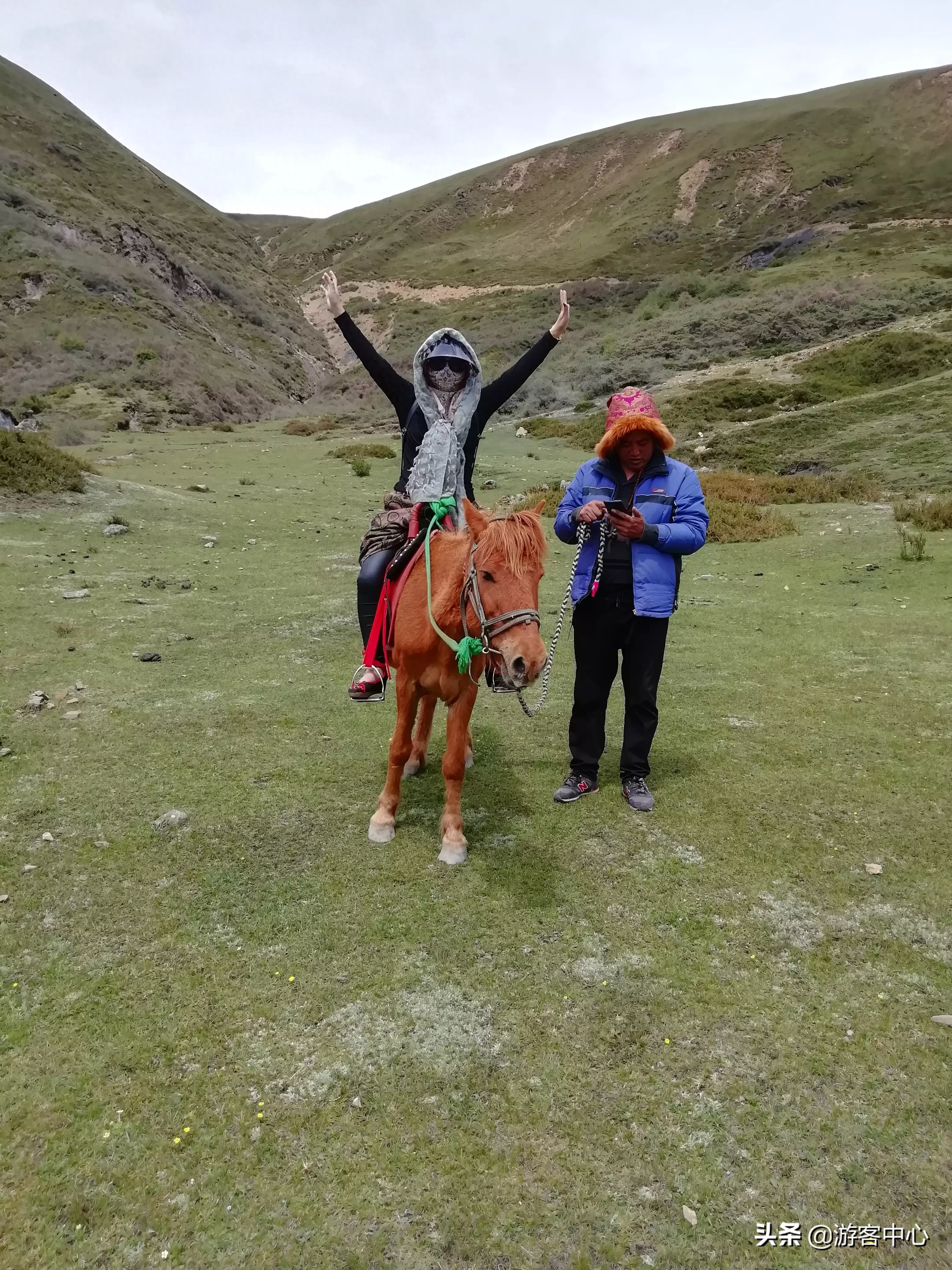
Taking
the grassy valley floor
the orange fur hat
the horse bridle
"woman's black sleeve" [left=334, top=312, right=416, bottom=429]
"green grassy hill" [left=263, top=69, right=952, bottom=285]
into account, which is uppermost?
"green grassy hill" [left=263, top=69, right=952, bottom=285]

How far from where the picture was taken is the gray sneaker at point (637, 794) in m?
4.29

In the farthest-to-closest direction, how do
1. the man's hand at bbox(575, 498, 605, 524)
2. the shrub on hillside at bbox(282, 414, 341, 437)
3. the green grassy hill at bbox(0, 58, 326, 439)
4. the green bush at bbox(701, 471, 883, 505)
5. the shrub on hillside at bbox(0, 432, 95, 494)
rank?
1. the green grassy hill at bbox(0, 58, 326, 439)
2. the shrub on hillside at bbox(282, 414, 341, 437)
3. the green bush at bbox(701, 471, 883, 505)
4. the shrub on hillside at bbox(0, 432, 95, 494)
5. the man's hand at bbox(575, 498, 605, 524)

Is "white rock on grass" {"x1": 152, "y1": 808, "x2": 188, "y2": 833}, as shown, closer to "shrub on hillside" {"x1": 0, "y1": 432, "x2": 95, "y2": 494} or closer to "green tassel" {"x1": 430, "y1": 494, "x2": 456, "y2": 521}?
"green tassel" {"x1": 430, "y1": 494, "x2": 456, "y2": 521}

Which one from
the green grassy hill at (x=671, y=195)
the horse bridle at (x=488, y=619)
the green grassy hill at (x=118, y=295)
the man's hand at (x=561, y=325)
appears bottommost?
the horse bridle at (x=488, y=619)

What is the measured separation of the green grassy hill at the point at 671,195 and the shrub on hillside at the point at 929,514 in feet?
219

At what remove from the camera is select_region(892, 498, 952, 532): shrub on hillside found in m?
11.2

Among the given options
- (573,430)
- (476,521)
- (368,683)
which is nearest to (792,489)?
(573,430)

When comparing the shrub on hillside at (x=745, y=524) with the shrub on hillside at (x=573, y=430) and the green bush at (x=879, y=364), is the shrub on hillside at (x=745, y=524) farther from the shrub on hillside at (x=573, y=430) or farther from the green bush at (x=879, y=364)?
the green bush at (x=879, y=364)

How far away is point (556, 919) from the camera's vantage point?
3.28 m

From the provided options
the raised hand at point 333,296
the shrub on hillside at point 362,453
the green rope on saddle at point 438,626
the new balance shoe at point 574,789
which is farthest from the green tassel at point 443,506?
the shrub on hillside at point 362,453

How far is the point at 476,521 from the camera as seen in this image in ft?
10.9

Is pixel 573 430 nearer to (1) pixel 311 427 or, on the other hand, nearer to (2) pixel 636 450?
(1) pixel 311 427

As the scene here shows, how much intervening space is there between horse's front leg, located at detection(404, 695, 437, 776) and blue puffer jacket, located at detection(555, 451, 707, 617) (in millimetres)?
1164

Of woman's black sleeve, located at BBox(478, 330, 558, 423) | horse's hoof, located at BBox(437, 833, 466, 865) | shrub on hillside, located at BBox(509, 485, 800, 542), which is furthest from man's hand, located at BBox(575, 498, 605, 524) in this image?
shrub on hillside, located at BBox(509, 485, 800, 542)
